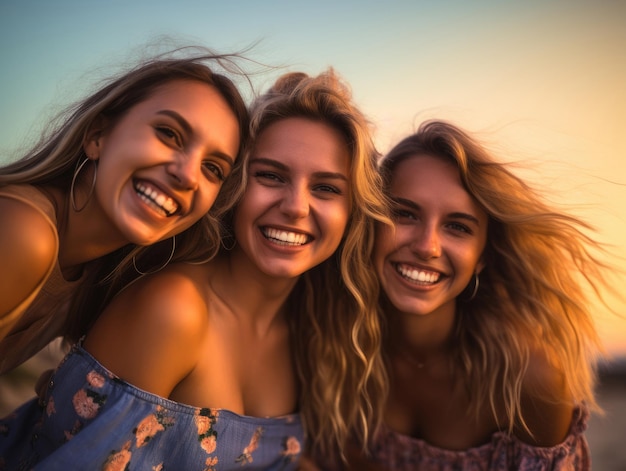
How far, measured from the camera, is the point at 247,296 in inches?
111

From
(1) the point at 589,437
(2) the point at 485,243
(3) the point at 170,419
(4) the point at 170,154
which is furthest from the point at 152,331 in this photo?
(1) the point at 589,437

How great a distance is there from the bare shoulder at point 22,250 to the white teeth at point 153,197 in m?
0.37

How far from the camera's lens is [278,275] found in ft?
8.64

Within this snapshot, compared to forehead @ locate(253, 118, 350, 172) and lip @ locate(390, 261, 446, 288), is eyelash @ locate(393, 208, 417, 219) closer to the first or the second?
lip @ locate(390, 261, 446, 288)

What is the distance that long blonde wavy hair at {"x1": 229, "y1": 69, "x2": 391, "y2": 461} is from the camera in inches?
109

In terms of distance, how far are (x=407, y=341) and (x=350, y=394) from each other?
18.5 inches

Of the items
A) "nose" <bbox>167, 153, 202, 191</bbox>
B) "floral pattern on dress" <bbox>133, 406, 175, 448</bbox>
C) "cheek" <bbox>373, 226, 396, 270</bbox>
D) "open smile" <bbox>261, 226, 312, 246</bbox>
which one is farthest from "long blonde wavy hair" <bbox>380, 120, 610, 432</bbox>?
"floral pattern on dress" <bbox>133, 406, 175, 448</bbox>

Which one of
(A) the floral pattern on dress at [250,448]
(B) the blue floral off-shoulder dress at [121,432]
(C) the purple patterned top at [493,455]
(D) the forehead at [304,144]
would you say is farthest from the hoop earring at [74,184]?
(C) the purple patterned top at [493,455]

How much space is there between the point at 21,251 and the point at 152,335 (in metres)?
0.58

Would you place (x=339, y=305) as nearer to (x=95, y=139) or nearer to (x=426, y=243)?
(x=426, y=243)

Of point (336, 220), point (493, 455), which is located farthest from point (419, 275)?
point (493, 455)

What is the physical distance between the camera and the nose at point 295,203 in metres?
2.53

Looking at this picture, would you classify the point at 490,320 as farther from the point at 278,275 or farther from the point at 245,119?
the point at 245,119

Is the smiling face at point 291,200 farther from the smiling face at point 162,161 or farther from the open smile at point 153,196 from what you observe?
the open smile at point 153,196
